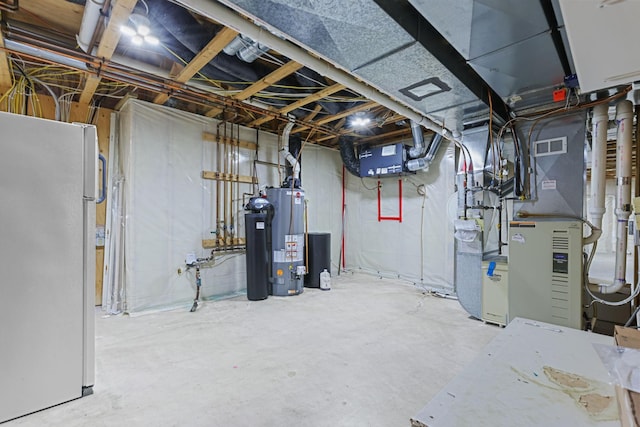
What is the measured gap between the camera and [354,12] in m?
1.47

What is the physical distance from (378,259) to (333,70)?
3807 mm

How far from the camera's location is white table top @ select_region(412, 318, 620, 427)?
0.78 meters

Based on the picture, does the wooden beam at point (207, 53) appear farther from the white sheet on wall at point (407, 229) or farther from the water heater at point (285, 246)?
the white sheet on wall at point (407, 229)

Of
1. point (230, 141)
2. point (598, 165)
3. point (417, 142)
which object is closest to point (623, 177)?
point (598, 165)

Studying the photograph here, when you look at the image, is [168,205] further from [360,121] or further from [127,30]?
[360,121]

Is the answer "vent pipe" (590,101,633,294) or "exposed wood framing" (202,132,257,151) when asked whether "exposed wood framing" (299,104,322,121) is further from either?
"vent pipe" (590,101,633,294)

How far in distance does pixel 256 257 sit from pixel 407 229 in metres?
2.60

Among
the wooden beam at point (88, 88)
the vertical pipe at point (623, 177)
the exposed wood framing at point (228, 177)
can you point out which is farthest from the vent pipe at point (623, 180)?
the wooden beam at point (88, 88)

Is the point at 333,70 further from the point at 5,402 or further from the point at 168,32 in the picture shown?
the point at 5,402

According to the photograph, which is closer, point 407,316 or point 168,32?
point 168,32

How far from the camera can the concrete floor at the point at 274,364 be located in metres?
1.69

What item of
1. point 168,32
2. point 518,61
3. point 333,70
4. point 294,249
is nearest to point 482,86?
point 518,61

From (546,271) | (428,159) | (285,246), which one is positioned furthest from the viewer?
(428,159)

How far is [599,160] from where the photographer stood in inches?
94.9
